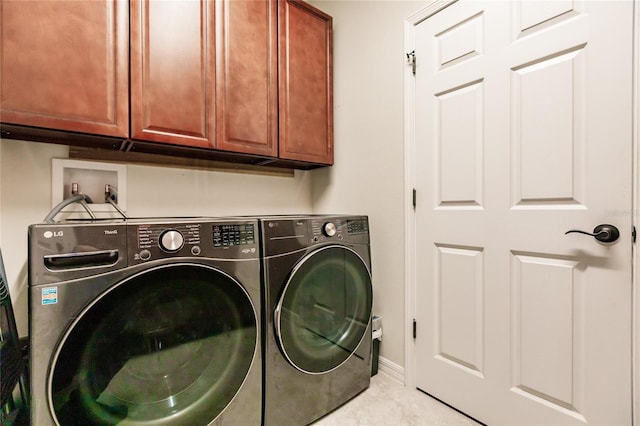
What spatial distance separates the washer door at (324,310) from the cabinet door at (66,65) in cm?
99

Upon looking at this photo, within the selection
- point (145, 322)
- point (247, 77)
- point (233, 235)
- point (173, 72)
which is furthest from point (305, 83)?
point (145, 322)

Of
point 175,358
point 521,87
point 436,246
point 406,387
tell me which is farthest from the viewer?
point 406,387

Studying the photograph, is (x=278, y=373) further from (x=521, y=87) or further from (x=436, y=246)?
Answer: (x=521, y=87)

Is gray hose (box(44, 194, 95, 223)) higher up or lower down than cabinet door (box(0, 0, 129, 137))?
lower down

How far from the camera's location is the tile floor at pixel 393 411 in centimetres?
135

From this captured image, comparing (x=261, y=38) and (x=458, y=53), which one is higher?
(x=261, y=38)

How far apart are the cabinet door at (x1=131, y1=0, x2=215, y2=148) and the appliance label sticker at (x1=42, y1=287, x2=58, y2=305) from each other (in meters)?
0.70

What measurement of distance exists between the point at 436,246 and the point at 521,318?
46 centimetres

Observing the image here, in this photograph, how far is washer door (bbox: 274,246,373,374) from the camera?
4.08 ft

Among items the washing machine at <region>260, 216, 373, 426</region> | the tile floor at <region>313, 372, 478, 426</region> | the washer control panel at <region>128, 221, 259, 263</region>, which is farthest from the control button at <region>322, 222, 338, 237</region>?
the tile floor at <region>313, 372, 478, 426</region>

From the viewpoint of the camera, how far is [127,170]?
1538 millimetres

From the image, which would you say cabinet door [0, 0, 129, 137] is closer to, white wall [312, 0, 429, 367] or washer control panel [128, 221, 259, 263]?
washer control panel [128, 221, 259, 263]

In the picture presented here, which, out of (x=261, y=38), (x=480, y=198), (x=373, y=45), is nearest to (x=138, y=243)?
(x=261, y=38)

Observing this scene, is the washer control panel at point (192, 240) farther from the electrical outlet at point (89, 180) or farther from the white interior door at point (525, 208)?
the white interior door at point (525, 208)
